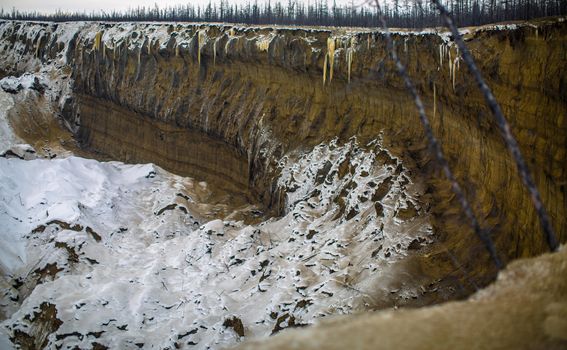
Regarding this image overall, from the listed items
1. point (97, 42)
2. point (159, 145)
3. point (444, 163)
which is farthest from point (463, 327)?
point (97, 42)

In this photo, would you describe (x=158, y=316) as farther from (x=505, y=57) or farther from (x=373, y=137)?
(x=505, y=57)

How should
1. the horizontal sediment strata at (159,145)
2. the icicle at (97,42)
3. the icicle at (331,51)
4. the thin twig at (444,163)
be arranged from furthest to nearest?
1. the icicle at (97,42)
2. the horizontal sediment strata at (159,145)
3. the icicle at (331,51)
4. the thin twig at (444,163)

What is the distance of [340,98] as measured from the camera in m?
25.4

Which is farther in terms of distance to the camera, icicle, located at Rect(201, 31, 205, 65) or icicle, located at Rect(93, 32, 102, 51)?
icicle, located at Rect(93, 32, 102, 51)

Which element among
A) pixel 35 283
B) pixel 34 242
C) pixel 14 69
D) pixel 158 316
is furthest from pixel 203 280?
pixel 14 69

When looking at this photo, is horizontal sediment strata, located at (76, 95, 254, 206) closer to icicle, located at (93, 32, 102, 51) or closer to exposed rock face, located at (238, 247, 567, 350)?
icicle, located at (93, 32, 102, 51)

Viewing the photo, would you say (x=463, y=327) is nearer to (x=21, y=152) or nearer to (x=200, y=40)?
(x=200, y=40)

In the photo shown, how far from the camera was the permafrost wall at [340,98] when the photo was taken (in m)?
14.3

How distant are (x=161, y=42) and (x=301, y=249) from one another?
2030cm

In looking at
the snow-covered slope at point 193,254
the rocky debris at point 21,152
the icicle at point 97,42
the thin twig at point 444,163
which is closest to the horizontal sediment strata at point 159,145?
the snow-covered slope at point 193,254

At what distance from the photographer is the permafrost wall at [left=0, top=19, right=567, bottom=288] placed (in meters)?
14.3

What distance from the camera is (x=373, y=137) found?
23016 millimetres

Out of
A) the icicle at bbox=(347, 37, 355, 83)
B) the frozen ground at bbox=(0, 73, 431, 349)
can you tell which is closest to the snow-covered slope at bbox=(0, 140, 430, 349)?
the frozen ground at bbox=(0, 73, 431, 349)

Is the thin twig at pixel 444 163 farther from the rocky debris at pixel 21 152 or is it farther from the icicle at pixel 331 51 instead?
the rocky debris at pixel 21 152
